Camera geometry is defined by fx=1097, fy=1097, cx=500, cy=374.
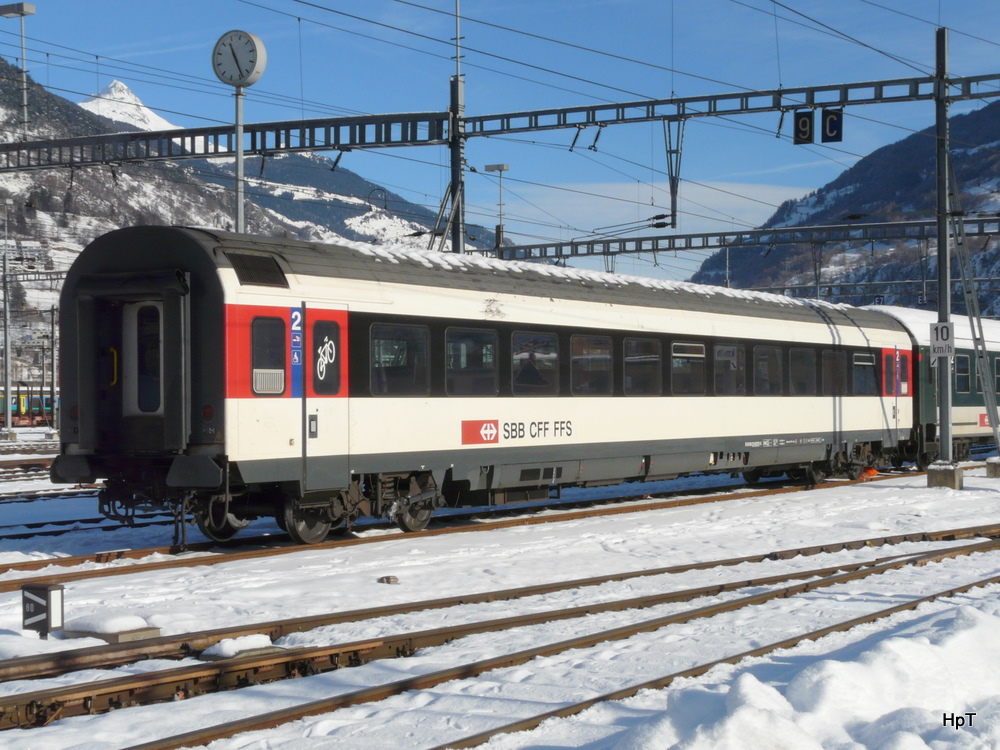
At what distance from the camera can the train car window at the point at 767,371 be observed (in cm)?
1885

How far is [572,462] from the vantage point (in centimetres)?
1539

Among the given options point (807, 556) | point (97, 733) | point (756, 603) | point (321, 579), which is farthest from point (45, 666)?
point (807, 556)

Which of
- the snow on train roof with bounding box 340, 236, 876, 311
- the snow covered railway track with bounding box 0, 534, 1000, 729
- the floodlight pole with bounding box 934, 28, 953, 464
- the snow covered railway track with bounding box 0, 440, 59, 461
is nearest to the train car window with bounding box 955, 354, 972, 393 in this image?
the floodlight pole with bounding box 934, 28, 953, 464

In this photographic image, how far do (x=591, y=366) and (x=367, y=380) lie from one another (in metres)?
4.16

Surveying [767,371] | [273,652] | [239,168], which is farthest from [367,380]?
[767,371]

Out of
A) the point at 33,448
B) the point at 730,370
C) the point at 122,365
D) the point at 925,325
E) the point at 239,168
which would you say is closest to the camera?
the point at 122,365

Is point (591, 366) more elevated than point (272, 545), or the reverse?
point (591, 366)

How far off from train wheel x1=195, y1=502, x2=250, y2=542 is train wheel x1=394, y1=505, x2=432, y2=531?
2021 mm

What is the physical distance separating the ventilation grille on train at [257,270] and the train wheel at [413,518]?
3.45 metres

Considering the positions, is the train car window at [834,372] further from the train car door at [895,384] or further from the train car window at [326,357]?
the train car window at [326,357]

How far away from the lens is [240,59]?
1975 centimetres

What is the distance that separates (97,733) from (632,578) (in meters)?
5.95

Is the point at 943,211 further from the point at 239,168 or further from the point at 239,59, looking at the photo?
the point at 239,59

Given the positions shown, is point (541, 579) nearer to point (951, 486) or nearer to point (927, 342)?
point (951, 486)
